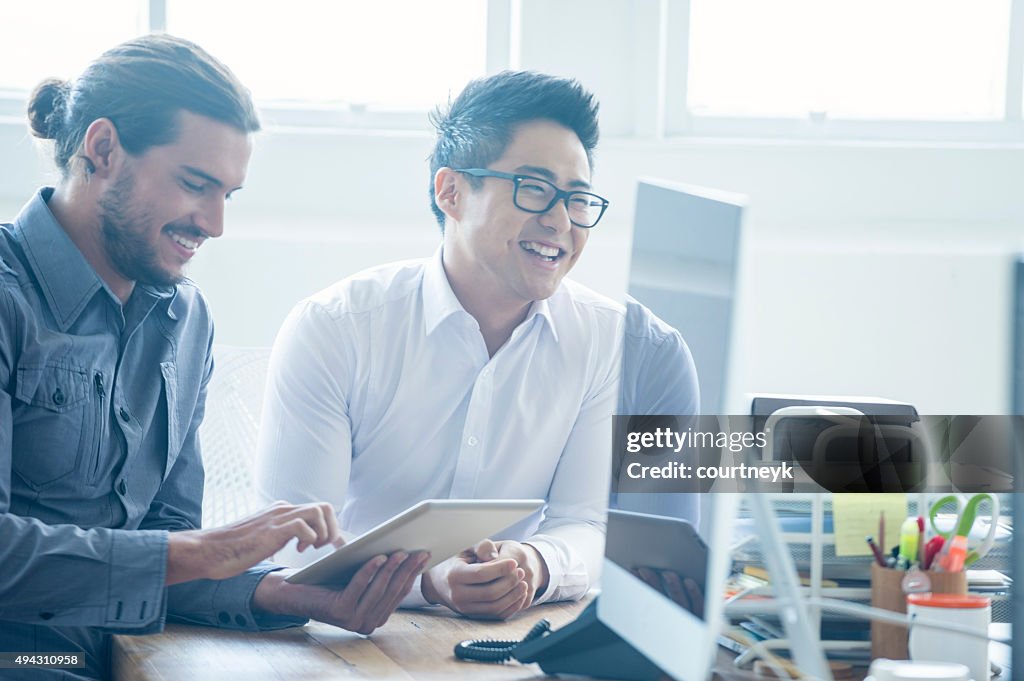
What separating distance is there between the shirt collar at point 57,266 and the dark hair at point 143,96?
0.50 ft

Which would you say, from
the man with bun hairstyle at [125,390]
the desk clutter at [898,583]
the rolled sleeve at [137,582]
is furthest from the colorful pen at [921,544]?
the rolled sleeve at [137,582]

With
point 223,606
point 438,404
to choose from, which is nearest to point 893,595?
point 223,606

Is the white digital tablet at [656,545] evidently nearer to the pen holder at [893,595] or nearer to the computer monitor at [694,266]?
the computer monitor at [694,266]

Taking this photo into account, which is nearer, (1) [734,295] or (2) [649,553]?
(1) [734,295]

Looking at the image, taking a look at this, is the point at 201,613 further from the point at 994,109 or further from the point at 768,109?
the point at 994,109

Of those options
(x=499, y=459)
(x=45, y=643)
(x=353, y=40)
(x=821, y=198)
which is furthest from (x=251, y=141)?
(x=821, y=198)

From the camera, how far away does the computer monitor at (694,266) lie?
2.51ft

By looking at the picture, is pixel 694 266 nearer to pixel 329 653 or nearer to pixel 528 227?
pixel 329 653

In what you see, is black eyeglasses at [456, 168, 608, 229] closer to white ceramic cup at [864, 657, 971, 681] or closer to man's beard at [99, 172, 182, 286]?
man's beard at [99, 172, 182, 286]

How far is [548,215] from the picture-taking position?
182cm

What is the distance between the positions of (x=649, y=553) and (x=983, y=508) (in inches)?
17.2

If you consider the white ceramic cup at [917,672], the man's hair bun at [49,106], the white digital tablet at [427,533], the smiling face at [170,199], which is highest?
the man's hair bun at [49,106]

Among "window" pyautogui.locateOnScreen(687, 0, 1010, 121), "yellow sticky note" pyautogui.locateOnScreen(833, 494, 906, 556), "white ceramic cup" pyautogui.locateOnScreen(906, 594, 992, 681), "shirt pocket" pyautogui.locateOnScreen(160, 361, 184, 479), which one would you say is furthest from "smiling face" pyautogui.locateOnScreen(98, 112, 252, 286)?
"window" pyautogui.locateOnScreen(687, 0, 1010, 121)

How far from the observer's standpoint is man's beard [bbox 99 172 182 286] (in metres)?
1.50
